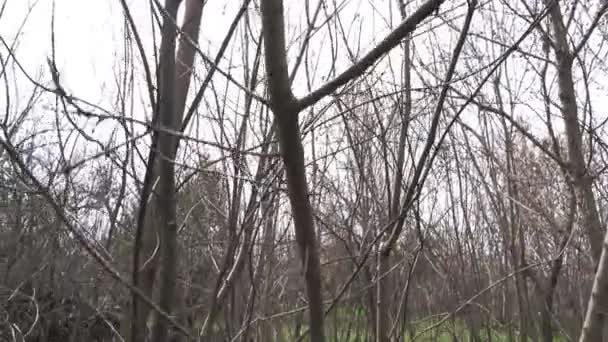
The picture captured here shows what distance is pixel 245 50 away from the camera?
7.89 ft

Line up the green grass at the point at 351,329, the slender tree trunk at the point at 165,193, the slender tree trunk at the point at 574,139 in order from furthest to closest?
the green grass at the point at 351,329 → the slender tree trunk at the point at 574,139 → the slender tree trunk at the point at 165,193

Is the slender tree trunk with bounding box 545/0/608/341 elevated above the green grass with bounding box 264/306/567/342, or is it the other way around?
the slender tree trunk with bounding box 545/0/608/341

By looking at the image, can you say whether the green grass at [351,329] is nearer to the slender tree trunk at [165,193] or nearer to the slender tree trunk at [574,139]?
the slender tree trunk at [574,139]


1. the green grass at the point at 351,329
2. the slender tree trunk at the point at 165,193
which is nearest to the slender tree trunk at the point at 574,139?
the green grass at the point at 351,329

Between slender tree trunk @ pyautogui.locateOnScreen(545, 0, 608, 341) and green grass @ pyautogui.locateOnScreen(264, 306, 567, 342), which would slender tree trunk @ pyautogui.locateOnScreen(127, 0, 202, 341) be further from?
green grass @ pyautogui.locateOnScreen(264, 306, 567, 342)

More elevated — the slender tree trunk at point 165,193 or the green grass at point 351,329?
the slender tree trunk at point 165,193

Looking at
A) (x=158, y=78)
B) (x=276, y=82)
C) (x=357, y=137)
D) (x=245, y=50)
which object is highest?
(x=245, y=50)

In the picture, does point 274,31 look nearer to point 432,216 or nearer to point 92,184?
point 432,216

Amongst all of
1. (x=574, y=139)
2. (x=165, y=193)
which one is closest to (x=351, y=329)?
(x=574, y=139)

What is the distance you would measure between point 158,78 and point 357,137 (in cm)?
155

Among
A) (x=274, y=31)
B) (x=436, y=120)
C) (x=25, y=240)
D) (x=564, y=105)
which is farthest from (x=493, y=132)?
(x=25, y=240)

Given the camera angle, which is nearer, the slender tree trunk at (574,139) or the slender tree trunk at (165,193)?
the slender tree trunk at (165,193)

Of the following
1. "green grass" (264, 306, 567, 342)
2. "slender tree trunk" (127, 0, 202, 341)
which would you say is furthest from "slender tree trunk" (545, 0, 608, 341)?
"slender tree trunk" (127, 0, 202, 341)

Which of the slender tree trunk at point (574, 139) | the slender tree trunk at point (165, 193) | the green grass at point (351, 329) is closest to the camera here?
the slender tree trunk at point (165, 193)
